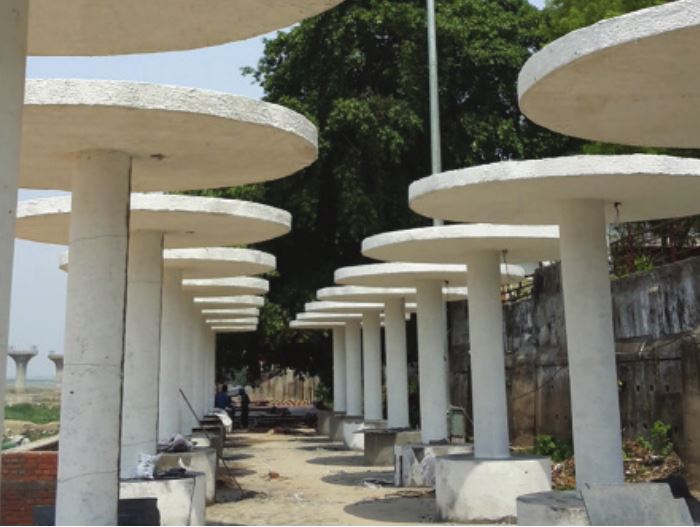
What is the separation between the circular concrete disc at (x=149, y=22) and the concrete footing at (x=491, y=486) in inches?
320

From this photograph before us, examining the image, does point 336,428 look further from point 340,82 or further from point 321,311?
point 340,82

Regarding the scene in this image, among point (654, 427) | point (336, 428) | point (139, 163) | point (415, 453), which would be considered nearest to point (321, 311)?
point (336, 428)

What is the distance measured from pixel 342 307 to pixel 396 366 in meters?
3.06

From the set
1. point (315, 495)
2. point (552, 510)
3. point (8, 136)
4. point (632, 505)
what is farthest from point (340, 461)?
point (8, 136)

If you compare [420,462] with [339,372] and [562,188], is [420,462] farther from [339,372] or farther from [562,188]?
[339,372]

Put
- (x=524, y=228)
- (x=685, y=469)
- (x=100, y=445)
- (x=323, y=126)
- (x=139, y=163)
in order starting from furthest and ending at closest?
(x=323, y=126), (x=685, y=469), (x=524, y=228), (x=139, y=163), (x=100, y=445)

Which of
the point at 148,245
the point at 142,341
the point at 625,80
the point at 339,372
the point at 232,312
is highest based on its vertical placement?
the point at 232,312

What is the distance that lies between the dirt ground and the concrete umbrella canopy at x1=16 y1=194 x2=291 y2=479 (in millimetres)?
1983

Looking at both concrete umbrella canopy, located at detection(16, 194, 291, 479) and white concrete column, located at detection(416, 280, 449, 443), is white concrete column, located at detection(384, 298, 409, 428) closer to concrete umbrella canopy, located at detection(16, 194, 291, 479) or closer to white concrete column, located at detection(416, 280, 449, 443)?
white concrete column, located at detection(416, 280, 449, 443)

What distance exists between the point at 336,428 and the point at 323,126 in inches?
391

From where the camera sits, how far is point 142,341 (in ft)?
41.2

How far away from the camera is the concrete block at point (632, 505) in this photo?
735 centimetres

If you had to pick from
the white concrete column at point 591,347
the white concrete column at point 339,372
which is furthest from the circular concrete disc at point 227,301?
the white concrete column at point 591,347

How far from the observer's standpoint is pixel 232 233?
43.2 feet
